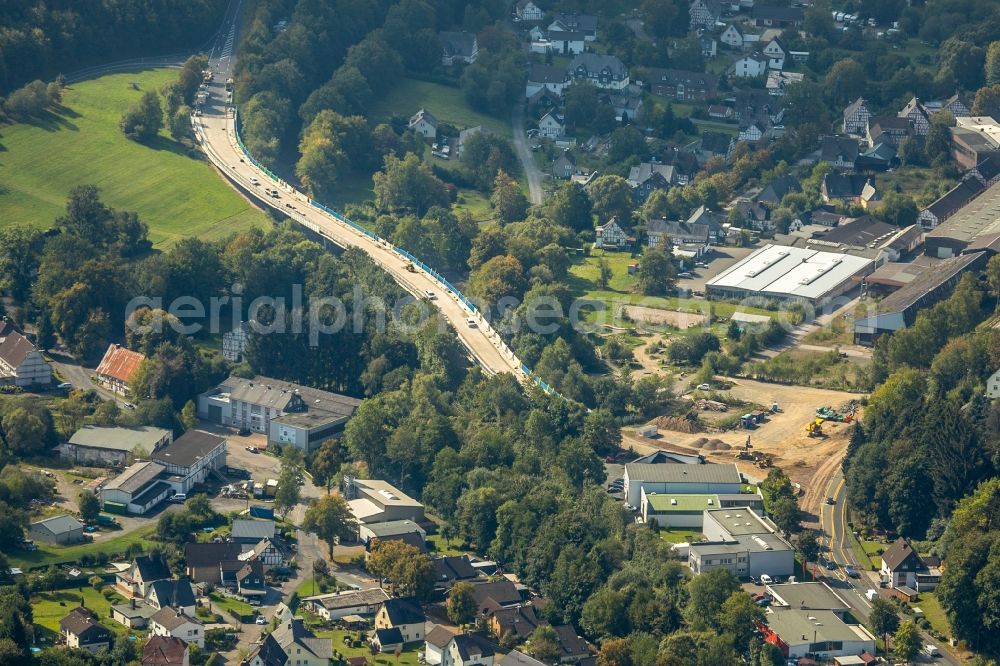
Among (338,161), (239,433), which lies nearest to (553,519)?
(239,433)

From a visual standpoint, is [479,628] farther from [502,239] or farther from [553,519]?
[502,239]

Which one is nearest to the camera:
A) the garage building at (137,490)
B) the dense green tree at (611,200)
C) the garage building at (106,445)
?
the garage building at (137,490)

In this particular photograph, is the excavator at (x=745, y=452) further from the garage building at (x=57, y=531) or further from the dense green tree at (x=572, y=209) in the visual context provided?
the dense green tree at (x=572, y=209)

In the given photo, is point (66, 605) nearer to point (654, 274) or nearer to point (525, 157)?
point (654, 274)

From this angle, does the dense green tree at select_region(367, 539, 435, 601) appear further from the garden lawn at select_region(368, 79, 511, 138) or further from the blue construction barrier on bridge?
the garden lawn at select_region(368, 79, 511, 138)

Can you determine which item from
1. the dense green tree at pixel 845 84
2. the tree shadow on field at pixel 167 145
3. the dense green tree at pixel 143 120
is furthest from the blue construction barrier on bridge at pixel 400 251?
the dense green tree at pixel 845 84

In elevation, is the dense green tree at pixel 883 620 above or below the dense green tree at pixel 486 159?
below
